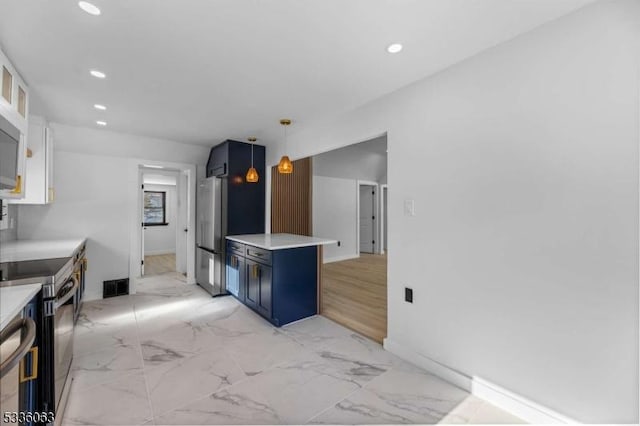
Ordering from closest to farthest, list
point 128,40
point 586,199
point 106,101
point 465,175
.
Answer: point 586,199
point 128,40
point 465,175
point 106,101

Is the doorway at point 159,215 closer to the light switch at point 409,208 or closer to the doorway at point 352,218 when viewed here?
the doorway at point 352,218

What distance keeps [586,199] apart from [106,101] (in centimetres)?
407

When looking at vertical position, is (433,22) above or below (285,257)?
above

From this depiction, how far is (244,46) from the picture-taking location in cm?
193

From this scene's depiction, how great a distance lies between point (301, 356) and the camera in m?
2.50

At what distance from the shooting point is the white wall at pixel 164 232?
7.79 meters

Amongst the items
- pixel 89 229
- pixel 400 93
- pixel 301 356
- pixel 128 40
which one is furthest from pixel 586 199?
pixel 89 229

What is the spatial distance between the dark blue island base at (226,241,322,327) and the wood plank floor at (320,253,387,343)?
388 mm

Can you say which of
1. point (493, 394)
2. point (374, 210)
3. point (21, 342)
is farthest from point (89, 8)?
point (374, 210)

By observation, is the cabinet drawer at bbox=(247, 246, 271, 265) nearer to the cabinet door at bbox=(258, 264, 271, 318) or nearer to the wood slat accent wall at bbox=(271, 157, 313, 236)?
the cabinet door at bbox=(258, 264, 271, 318)

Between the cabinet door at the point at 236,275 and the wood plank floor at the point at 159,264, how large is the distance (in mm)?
2531

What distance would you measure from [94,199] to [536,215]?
517 cm

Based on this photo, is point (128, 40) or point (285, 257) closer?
point (128, 40)

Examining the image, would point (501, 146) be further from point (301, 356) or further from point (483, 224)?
point (301, 356)
